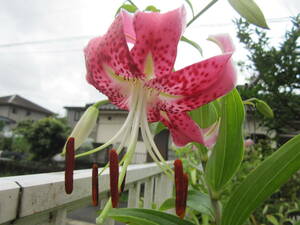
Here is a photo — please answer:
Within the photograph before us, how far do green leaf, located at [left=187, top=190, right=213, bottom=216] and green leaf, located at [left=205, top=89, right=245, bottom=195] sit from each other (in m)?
0.06

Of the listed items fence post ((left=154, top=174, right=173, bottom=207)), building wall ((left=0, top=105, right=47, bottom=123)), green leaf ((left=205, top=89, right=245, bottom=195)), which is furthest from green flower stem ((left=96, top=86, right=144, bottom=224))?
building wall ((left=0, top=105, right=47, bottom=123))

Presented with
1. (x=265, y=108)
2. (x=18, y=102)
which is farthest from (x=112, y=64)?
(x=18, y=102)

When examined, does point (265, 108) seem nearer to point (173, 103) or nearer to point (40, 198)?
point (173, 103)

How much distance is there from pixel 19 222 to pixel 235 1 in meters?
0.35

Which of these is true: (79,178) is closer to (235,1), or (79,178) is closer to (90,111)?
(90,111)

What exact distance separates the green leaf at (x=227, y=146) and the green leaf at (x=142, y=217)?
8cm

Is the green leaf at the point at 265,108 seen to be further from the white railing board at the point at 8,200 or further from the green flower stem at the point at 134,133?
the white railing board at the point at 8,200

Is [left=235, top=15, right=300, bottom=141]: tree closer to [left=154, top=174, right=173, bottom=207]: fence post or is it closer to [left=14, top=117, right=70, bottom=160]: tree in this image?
[left=154, top=174, right=173, bottom=207]: fence post

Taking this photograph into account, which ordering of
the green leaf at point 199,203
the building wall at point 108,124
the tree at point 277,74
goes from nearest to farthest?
the green leaf at point 199,203, the tree at point 277,74, the building wall at point 108,124

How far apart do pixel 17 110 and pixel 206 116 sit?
2342 cm

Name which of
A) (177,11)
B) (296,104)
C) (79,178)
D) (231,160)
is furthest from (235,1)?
(296,104)

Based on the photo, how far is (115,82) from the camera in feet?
1.16

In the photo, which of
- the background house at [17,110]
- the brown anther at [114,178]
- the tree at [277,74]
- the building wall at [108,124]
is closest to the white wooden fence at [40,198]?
the brown anther at [114,178]

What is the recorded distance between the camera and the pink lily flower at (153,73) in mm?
263
